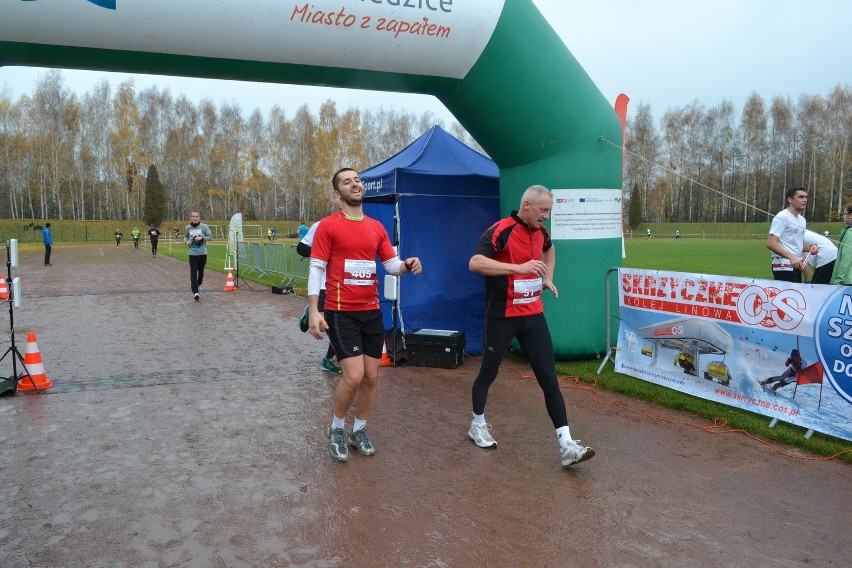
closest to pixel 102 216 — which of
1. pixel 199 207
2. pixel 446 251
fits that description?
pixel 199 207

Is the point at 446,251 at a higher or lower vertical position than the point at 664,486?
higher

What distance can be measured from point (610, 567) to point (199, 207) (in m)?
89.1

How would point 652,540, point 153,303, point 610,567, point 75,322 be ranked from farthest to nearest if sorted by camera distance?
point 153,303 < point 75,322 < point 652,540 < point 610,567

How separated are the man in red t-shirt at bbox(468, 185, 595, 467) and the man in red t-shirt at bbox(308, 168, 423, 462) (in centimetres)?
64

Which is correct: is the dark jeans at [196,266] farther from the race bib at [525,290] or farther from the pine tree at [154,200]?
the pine tree at [154,200]

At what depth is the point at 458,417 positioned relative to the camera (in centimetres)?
581

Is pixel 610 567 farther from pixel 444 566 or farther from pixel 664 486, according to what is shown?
pixel 664 486

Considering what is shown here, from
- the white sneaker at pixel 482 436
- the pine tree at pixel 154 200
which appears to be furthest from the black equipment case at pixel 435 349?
the pine tree at pixel 154 200

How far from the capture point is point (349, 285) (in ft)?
15.0

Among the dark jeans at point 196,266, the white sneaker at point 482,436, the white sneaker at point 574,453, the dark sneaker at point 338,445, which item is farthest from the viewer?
the dark jeans at point 196,266

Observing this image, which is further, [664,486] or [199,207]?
[199,207]

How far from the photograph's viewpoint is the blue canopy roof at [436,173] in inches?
328

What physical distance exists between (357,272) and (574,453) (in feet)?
6.73

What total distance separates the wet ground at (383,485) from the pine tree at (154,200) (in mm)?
66742
